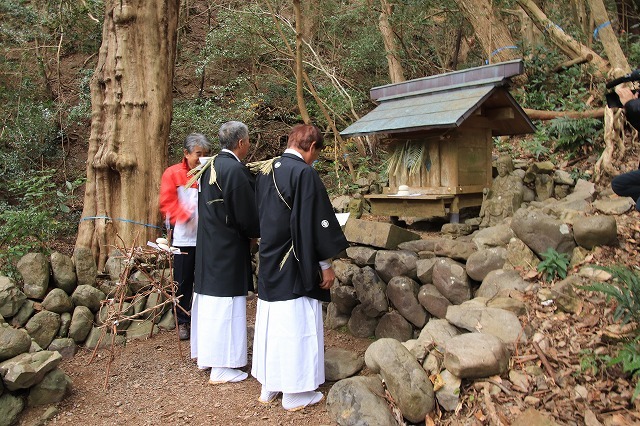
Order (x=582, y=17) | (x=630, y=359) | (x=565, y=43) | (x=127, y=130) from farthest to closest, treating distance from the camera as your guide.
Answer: (x=582, y=17)
(x=565, y=43)
(x=127, y=130)
(x=630, y=359)

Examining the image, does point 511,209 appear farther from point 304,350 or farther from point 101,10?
point 101,10

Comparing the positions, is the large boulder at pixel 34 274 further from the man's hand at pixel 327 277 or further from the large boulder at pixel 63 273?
the man's hand at pixel 327 277

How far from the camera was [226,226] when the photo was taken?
13.4ft

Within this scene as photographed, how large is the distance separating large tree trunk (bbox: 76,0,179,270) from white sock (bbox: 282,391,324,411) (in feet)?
10.8

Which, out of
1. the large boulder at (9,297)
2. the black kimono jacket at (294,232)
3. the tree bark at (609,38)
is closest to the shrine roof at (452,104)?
the black kimono jacket at (294,232)

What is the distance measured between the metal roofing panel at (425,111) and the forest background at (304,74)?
1.43 meters

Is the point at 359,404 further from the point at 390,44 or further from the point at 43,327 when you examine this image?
the point at 390,44

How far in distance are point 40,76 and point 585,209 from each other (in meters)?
11.4

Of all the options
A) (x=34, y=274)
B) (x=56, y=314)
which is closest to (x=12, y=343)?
(x=56, y=314)

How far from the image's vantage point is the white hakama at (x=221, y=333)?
13.2ft

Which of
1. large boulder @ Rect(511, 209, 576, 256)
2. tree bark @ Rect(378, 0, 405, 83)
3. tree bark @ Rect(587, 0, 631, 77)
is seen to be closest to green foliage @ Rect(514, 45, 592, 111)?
tree bark @ Rect(587, 0, 631, 77)

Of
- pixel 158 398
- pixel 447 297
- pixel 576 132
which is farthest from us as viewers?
pixel 576 132

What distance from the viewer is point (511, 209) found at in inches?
205

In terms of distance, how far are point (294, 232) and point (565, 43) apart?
298 inches
